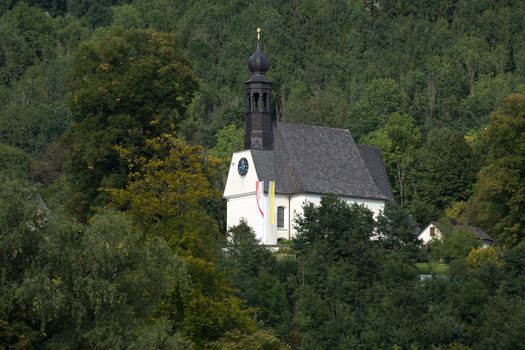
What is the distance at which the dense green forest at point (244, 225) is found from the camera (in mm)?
34625

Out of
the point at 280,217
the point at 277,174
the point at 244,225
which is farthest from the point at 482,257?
the point at 277,174

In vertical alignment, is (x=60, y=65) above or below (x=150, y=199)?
above

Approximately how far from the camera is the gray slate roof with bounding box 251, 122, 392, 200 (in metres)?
74.5

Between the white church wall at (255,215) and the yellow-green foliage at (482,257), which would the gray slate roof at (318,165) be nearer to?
the white church wall at (255,215)

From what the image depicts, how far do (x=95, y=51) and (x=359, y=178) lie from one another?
18802mm

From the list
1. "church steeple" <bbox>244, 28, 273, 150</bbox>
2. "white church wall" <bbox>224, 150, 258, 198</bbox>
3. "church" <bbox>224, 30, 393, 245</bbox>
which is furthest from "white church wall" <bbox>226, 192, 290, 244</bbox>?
"church steeple" <bbox>244, 28, 273, 150</bbox>

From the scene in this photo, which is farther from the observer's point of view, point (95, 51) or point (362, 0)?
point (362, 0)

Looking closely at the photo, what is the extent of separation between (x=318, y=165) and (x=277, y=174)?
229cm

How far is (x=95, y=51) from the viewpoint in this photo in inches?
2438

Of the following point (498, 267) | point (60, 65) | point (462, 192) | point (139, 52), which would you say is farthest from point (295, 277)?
point (60, 65)

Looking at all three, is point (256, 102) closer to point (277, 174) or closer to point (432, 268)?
point (277, 174)

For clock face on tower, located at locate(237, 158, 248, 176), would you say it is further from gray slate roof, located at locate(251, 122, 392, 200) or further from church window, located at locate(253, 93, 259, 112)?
church window, located at locate(253, 93, 259, 112)

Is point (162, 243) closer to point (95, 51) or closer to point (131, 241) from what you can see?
point (131, 241)

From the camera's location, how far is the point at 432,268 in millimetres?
61750
